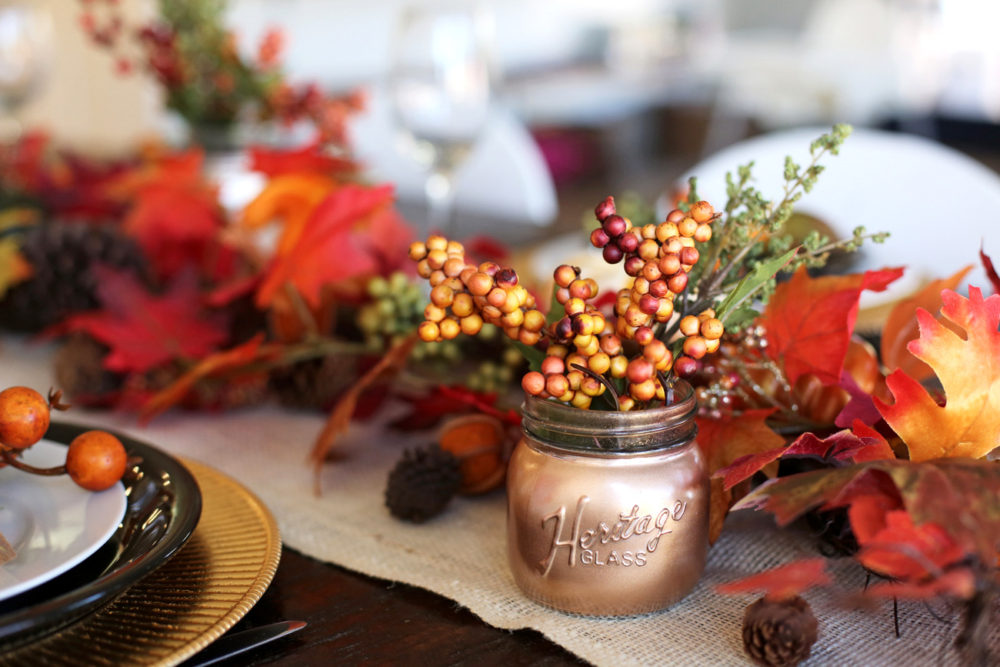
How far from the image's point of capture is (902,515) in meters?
0.32

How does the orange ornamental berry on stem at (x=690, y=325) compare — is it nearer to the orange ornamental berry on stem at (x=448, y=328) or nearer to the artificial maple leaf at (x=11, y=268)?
the orange ornamental berry on stem at (x=448, y=328)

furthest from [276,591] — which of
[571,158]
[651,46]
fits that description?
[651,46]

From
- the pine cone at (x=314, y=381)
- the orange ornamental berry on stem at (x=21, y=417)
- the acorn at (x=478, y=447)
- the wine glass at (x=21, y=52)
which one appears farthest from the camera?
the wine glass at (x=21, y=52)

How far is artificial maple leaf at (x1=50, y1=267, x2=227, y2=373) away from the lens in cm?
65

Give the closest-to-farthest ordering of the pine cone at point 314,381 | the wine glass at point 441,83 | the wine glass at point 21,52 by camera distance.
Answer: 1. the pine cone at point 314,381
2. the wine glass at point 441,83
3. the wine glass at point 21,52

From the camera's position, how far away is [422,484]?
500mm

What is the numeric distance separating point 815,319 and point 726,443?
0.23 feet

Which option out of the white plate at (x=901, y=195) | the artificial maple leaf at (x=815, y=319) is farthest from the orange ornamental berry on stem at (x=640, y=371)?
the white plate at (x=901, y=195)

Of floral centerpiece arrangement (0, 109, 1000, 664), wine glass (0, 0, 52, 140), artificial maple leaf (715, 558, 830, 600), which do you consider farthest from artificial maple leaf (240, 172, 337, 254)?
wine glass (0, 0, 52, 140)

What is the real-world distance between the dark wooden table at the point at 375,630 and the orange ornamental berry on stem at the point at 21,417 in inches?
4.8

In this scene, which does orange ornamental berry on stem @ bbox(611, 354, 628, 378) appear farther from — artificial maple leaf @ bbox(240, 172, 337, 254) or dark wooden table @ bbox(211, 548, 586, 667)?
artificial maple leaf @ bbox(240, 172, 337, 254)

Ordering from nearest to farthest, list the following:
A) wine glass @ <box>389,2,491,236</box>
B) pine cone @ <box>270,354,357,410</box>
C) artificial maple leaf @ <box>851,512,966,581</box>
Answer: artificial maple leaf @ <box>851,512,966,581</box>, pine cone @ <box>270,354,357,410</box>, wine glass @ <box>389,2,491,236</box>

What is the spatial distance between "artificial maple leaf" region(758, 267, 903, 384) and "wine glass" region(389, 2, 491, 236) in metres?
0.51

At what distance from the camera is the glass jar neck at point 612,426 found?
1.23 feet
